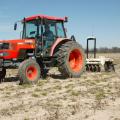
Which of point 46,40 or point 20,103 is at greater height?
point 46,40

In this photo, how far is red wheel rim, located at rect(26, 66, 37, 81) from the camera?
14.0 metres

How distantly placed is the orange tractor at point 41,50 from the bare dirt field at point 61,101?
2.95ft

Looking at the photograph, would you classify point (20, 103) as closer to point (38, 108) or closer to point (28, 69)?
point (38, 108)

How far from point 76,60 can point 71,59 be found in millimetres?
292

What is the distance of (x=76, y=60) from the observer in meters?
16.8

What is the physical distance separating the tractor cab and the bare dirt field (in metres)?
1.79

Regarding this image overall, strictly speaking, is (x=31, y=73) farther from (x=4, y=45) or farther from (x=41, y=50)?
(x=4, y=45)

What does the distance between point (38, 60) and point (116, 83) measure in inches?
140

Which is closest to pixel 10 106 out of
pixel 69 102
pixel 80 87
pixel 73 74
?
pixel 69 102

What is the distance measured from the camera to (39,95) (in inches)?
440

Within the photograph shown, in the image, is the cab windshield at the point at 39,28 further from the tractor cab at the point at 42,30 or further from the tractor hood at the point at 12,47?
the tractor hood at the point at 12,47

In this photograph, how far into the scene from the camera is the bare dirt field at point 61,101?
830 centimetres

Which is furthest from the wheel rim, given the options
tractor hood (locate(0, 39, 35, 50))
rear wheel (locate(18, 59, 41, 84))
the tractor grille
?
the tractor grille

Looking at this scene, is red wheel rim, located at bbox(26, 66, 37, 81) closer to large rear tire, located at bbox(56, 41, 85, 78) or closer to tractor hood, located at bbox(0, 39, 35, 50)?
tractor hood, located at bbox(0, 39, 35, 50)
